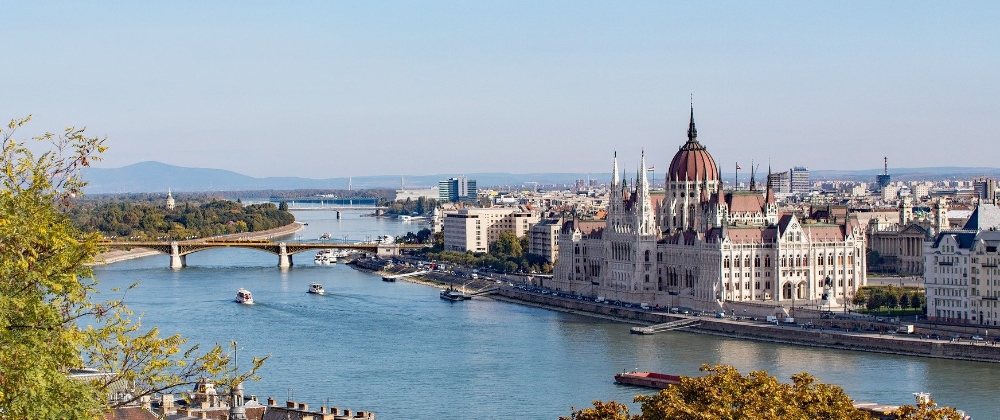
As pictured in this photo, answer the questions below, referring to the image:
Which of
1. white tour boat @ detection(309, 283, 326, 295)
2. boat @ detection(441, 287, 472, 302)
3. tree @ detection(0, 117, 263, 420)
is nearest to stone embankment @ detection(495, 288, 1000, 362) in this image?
boat @ detection(441, 287, 472, 302)

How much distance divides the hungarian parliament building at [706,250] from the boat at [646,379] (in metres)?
16.7

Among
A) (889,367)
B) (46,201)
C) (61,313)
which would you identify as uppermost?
(46,201)

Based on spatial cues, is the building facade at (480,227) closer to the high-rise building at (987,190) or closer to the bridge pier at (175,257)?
the bridge pier at (175,257)

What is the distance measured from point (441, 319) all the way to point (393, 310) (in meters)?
3.55

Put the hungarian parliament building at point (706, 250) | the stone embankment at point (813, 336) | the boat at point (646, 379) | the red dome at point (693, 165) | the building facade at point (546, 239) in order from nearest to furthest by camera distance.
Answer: the boat at point (646, 379) < the stone embankment at point (813, 336) < the hungarian parliament building at point (706, 250) < the red dome at point (693, 165) < the building facade at point (546, 239)

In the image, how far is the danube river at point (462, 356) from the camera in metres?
34.9

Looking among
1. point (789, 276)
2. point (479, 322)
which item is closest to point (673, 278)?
point (789, 276)

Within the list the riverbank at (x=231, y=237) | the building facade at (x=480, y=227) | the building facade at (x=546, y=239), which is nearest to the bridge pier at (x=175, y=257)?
the riverbank at (x=231, y=237)

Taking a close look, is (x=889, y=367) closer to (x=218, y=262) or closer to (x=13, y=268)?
(x=13, y=268)

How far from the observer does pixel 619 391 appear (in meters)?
36.5

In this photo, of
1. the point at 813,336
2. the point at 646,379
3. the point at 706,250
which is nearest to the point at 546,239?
the point at 706,250

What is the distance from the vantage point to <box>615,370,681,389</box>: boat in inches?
1462

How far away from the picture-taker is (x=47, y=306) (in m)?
10.4

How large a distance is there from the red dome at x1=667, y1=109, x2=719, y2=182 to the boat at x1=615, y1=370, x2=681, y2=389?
27.2 m
